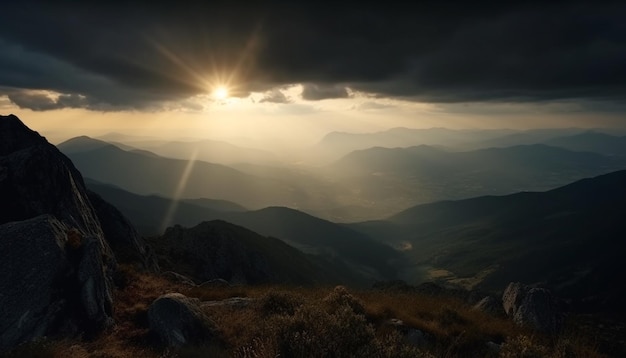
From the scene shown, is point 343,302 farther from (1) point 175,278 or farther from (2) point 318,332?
(1) point 175,278

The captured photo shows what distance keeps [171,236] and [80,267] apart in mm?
74419

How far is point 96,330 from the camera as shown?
13492mm

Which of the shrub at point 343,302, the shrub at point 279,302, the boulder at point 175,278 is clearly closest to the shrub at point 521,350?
the shrub at point 343,302

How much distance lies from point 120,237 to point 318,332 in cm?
2760

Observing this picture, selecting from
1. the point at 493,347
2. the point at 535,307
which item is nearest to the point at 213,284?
the point at 493,347

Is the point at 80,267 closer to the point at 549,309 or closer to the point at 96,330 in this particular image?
the point at 96,330

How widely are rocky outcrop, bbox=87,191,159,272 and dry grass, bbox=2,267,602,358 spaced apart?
9.05 meters

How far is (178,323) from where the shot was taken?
502 inches

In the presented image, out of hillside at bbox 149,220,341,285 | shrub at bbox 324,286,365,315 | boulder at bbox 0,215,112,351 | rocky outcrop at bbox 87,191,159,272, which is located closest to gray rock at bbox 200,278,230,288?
rocky outcrop at bbox 87,191,159,272

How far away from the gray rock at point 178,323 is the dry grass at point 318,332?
41cm

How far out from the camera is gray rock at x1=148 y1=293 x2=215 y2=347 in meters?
12.2

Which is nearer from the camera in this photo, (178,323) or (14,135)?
(178,323)

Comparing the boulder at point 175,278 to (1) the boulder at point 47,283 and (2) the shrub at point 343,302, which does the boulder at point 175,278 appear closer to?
(1) the boulder at point 47,283

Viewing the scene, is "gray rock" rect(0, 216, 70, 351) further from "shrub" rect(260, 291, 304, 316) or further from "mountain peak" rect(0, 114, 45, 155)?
"mountain peak" rect(0, 114, 45, 155)
